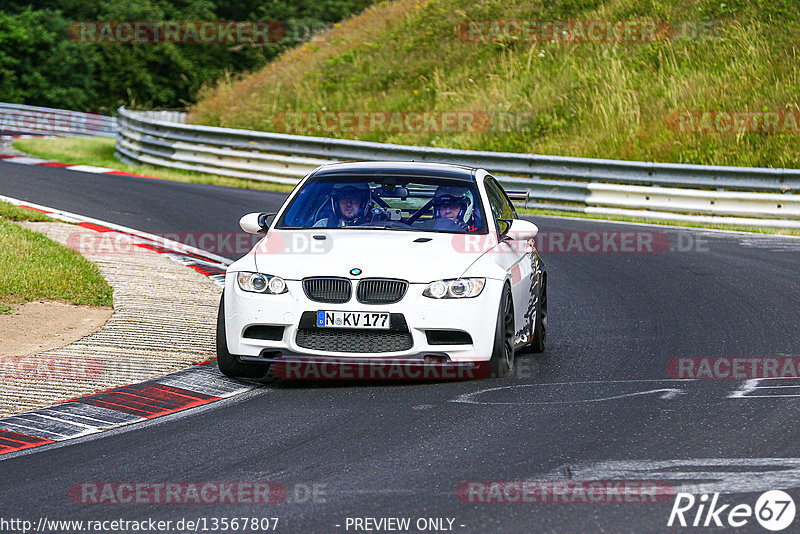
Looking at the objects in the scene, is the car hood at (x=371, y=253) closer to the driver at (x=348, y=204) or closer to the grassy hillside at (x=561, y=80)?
the driver at (x=348, y=204)

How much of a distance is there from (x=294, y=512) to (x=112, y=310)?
6118 millimetres

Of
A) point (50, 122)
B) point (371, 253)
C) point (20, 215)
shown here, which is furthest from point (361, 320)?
point (50, 122)

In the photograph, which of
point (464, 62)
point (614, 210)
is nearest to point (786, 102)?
point (614, 210)

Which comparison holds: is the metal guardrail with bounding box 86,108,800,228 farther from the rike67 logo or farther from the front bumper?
the rike67 logo

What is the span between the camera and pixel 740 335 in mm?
9969

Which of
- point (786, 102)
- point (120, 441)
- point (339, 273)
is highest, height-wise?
point (786, 102)

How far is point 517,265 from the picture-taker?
355 inches

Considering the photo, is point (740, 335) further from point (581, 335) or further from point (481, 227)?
point (481, 227)

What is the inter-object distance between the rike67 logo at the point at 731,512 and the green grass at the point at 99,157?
18466 millimetres

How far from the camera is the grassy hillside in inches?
941

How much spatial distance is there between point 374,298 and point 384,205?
1.57 meters

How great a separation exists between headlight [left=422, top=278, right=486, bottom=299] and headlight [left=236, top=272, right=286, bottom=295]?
0.99 metres

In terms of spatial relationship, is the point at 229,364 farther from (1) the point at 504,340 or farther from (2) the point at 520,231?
(2) the point at 520,231
